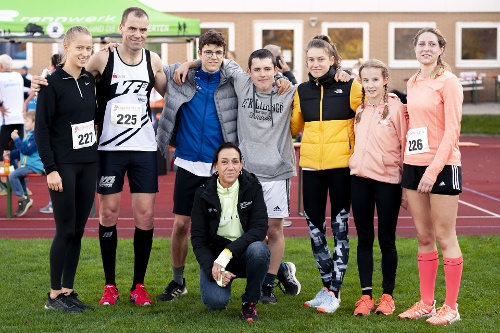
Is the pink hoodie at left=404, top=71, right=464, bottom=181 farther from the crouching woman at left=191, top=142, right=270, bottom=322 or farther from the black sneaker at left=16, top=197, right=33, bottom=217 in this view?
the black sneaker at left=16, top=197, right=33, bottom=217

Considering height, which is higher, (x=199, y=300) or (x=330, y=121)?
(x=330, y=121)

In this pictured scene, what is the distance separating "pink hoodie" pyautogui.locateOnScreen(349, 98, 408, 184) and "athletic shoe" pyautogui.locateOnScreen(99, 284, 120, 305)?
200 centimetres

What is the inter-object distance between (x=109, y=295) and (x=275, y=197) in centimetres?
142

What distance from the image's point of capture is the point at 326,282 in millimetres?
6762

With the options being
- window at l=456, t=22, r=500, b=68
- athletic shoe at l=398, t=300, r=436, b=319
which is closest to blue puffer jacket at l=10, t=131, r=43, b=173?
athletic shoe at l=398, t=300, r=436, b=319

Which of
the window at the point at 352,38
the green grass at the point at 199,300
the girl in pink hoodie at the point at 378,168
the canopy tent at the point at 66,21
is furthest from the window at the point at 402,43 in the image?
the girl in pink hoodie at the point at 378,168

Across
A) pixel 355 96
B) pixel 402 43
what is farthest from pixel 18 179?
pixel 402 43

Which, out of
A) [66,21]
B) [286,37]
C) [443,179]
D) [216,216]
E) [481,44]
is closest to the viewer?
[443,179]

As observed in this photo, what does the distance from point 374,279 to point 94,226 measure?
4.15 metres

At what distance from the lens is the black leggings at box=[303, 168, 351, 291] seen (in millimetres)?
6512

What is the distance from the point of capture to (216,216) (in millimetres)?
6320

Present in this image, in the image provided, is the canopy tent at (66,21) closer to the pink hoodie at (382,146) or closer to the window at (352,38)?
the pink hoodie at (382,146)

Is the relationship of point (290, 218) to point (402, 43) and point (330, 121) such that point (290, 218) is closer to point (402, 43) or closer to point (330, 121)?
point (330, 121)

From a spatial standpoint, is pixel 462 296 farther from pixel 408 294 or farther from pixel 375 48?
pixel 375 48
